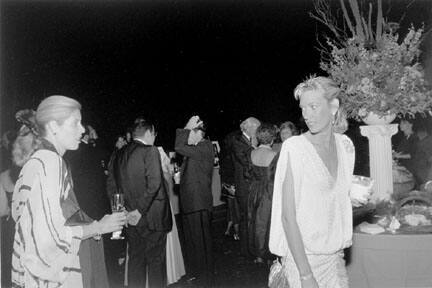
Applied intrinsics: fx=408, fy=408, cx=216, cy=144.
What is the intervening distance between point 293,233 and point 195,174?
3.11 m

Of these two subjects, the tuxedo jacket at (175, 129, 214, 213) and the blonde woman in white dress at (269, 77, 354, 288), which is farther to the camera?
the tuxedo jacket at (175, 129, 214, 213)

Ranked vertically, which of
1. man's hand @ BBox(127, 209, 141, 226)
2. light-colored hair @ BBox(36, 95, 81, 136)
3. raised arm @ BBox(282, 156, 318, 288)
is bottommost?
man's hand @ BBox(127, 209, 141, 226)

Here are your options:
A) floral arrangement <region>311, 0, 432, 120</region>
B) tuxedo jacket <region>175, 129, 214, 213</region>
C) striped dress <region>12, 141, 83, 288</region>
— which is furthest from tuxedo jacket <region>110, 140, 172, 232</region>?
striped dress <region>12, 141, 83, 288</region>

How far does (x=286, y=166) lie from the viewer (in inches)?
79.3

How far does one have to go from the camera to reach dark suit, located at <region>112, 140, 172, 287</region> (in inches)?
169

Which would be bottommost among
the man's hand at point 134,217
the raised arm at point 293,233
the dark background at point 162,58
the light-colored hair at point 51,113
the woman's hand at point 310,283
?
the man's hand at point 134,217

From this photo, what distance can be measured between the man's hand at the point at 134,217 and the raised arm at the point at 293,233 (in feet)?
8.45

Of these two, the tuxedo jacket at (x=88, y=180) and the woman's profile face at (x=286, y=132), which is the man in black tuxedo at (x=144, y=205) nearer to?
the tuxedo jacket at (x=88, y=180)

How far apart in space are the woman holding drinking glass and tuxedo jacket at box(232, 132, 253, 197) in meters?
3.97

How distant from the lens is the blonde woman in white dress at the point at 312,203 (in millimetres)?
1965

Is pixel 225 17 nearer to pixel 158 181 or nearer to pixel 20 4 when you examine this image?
pixel 20 4

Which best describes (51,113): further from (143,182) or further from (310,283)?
(143,182)

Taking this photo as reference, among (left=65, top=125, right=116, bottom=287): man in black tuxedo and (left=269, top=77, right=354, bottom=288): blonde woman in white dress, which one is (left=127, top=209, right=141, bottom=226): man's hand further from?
(left=269, top=77, right=354, bottom=288): blonde woman in white dress

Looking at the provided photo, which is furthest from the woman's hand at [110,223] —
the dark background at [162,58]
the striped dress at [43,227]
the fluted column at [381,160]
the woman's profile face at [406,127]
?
the woman's profile face at [406,127]
